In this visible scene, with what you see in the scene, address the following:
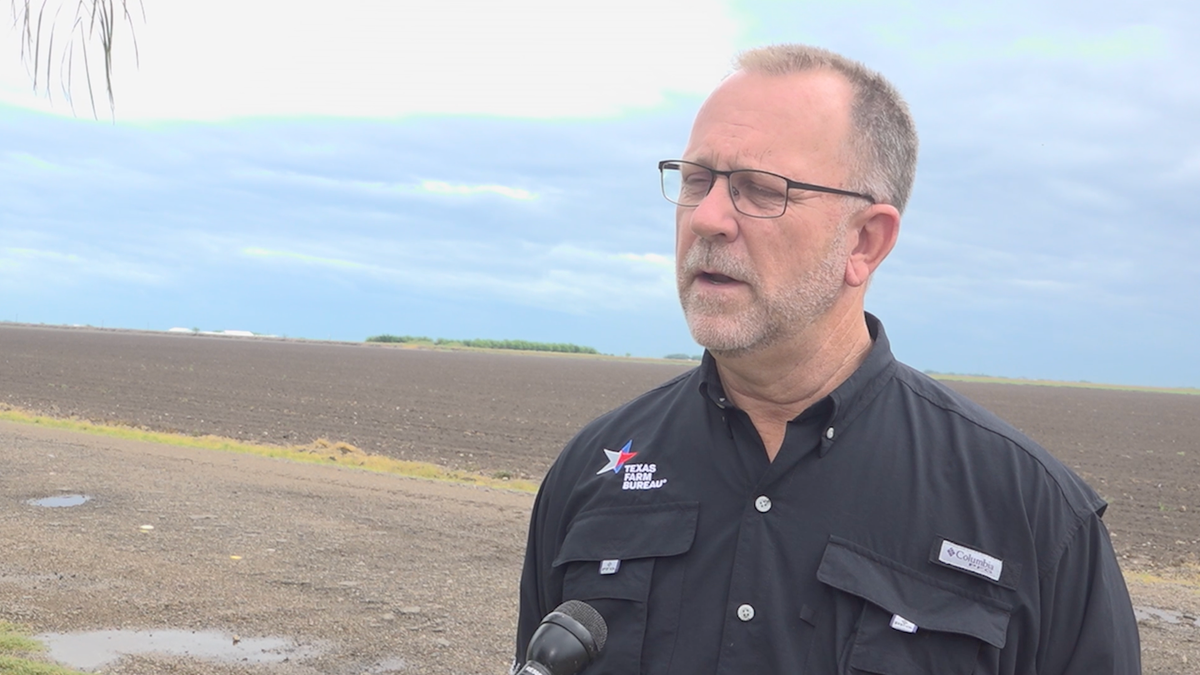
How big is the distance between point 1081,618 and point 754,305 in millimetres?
879

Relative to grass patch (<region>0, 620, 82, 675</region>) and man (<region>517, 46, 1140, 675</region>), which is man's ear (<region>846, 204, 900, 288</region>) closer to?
man (<region>517, 46, 1140, 675</region>)

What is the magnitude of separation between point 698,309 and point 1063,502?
821 mm

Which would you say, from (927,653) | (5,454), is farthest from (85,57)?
(5,454)

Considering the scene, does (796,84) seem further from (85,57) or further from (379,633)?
(379,633)

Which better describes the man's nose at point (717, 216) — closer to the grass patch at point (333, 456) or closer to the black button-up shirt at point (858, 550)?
the black button-up shirt at point (858, 550)

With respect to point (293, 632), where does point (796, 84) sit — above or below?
above

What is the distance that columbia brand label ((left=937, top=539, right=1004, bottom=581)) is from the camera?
1974 mm

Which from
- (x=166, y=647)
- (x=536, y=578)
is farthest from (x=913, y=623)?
(x=166, y=647)

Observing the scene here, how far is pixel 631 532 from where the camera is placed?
2.22 m

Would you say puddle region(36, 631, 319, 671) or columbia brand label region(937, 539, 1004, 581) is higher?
columbia brand label region(937, 539, 1004, 581)

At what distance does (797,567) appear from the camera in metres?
2.04

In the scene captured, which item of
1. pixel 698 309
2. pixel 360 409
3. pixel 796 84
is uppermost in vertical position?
pixel 796 84

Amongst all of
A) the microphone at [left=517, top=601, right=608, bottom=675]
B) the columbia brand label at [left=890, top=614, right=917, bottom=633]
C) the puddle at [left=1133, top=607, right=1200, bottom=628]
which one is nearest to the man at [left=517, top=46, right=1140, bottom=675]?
the columbia brand label at [left=890, top=614, right=917, bottom=633]

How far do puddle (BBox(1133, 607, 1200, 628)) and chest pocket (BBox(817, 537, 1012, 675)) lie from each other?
25.1ft
